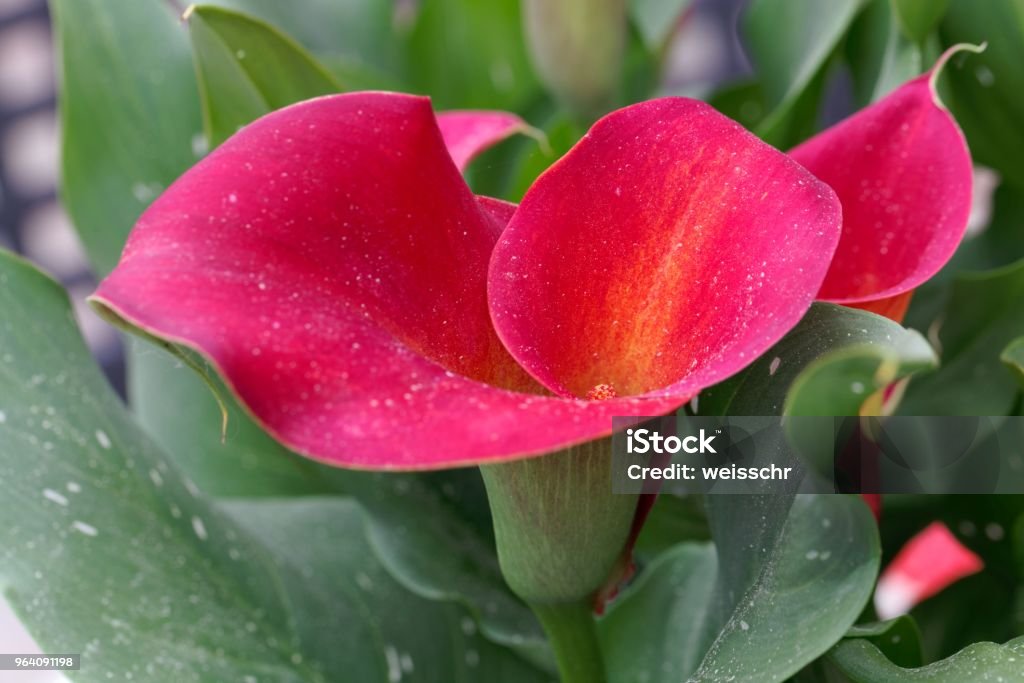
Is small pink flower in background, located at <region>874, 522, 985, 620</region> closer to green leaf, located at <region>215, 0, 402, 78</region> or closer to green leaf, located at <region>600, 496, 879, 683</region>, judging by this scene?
green leaf, located at <region>600, 496, 879, 683</region>

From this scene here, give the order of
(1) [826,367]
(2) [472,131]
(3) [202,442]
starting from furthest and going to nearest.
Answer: (3) [202,442] → (2) [472,131] → (1) [826,367]

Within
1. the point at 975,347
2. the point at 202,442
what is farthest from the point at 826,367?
the point at 202,442

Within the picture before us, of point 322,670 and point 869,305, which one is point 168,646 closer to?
point 322,670

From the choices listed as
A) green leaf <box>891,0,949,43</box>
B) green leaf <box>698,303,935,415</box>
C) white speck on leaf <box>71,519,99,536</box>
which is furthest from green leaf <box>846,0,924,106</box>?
white speck on leaf <box>71,519,99,536</box>

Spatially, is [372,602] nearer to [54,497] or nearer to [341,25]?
[54,497]

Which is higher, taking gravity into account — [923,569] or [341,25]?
[341,25]

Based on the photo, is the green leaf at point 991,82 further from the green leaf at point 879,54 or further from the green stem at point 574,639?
the green stem at point 574,639
